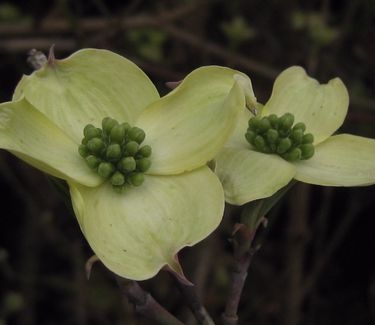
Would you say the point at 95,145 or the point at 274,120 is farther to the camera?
the point at 274,120

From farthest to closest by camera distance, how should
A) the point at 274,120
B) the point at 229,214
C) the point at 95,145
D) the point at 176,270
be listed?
the point at 229,214 < the point at 274,120 < the point at 95,145 < the point at 176,270

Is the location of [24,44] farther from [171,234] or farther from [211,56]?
[171,234]

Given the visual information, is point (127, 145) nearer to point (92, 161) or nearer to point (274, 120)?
point (92, 161)

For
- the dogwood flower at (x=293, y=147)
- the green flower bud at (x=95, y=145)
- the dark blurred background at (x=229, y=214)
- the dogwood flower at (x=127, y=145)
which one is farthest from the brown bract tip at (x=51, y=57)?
the dark blurred background at (x=229, y=214)

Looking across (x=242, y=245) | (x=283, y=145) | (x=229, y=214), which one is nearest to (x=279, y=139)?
(x=283, y=145)

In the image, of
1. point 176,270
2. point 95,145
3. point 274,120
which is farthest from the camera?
point 274,120

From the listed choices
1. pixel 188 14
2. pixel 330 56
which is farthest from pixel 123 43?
pixel 330 56

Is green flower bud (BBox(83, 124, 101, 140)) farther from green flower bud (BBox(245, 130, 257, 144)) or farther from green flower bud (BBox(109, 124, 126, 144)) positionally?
green flower bud (BBox(245, 130, 257, 144))

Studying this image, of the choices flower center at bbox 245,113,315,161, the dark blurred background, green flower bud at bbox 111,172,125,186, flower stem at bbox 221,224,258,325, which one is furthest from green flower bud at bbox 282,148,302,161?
the dark blurred background
